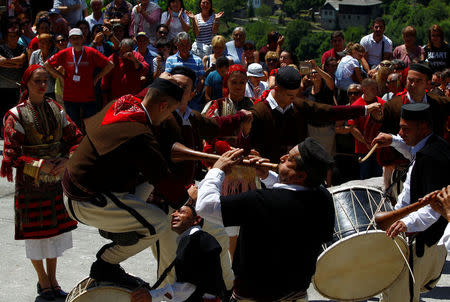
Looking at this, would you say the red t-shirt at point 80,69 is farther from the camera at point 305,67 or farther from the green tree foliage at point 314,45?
the green tree foliage at point 314,45

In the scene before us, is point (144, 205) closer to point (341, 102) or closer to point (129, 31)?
point (341, 102)

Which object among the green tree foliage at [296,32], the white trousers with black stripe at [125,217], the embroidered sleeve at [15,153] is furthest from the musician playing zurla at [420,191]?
the green tree foliage at [296,32]

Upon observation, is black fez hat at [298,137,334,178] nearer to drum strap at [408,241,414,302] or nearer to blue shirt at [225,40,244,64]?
drum strap at [408,241,414,302]

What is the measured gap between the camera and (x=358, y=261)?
482 cm

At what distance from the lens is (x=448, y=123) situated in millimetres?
6859

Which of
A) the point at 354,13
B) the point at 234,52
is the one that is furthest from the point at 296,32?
the point at 234,52

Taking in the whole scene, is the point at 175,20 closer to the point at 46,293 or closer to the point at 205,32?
the point at 205,32

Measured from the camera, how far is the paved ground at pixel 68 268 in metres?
6.02

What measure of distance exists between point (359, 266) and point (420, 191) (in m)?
0.74

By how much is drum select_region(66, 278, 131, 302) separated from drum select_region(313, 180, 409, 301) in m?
1.43

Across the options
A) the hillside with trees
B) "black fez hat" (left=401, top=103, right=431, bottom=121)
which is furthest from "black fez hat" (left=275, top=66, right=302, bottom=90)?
the hillside with trees

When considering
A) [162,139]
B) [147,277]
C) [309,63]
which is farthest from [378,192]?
[309,63]

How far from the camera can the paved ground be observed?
602cm

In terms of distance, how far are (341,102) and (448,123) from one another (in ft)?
11.2
